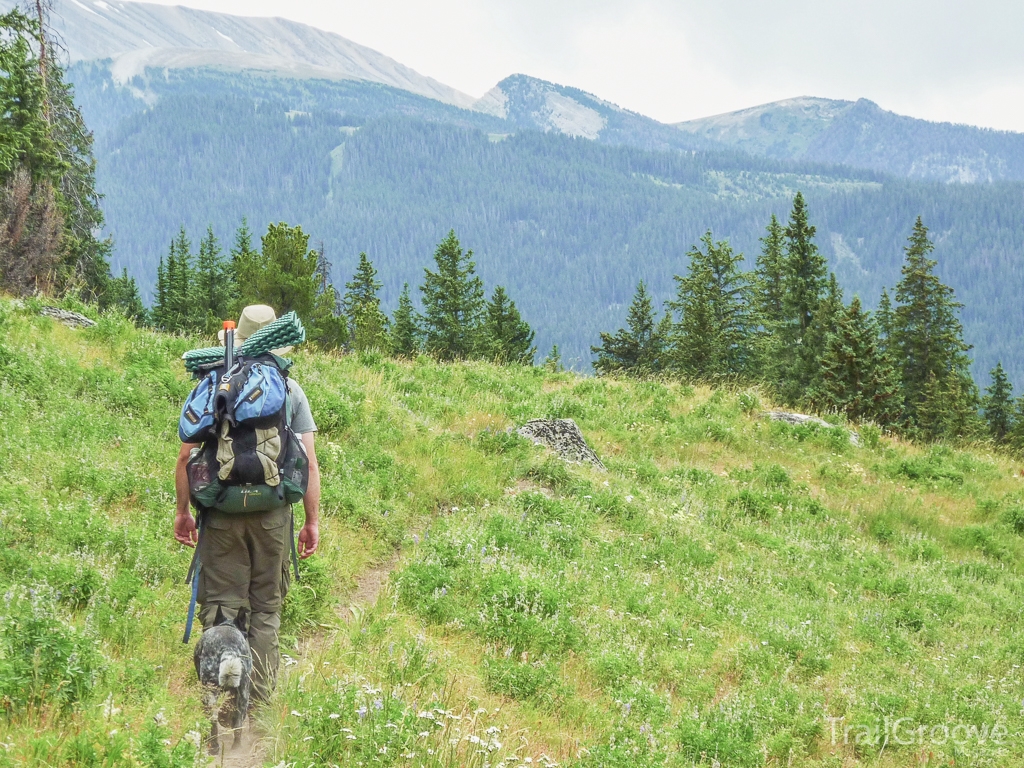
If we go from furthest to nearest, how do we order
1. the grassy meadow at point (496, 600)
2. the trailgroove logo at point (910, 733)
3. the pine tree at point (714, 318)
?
the pine tree at point (714, 318) → the trailgroove logo at point (910, 733) → the grassy meadow at point (496, 600)

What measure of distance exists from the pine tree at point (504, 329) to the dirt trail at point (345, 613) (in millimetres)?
47750

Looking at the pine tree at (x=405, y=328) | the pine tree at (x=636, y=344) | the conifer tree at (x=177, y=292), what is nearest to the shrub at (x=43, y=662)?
the pine tree at (x=636, y=344)

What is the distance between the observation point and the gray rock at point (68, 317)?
513 inches

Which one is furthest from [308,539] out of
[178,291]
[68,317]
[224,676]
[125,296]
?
[125,296]

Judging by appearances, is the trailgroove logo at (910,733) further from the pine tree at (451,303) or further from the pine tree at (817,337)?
the pine tree at (451,303)

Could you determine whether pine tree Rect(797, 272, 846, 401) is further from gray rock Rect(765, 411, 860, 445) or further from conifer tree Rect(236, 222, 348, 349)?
gray rock Rect(765, 411, 860, 445)

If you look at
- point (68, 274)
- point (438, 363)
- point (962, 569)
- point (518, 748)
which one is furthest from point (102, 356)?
point (68, 274)

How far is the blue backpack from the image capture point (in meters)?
4.56

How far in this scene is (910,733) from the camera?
6.37 m

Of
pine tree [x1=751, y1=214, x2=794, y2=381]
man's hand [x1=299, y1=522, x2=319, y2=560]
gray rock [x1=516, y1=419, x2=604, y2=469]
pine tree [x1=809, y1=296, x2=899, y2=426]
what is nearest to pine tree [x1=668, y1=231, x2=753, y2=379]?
pine tree [x1=751, y1=214, x2=794, y2=381]

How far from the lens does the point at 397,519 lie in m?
9.29

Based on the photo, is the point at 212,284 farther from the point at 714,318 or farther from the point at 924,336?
the point at 924,336

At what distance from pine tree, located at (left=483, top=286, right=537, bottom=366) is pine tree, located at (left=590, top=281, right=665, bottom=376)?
234 inches

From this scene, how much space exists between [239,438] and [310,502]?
2.54 ft
